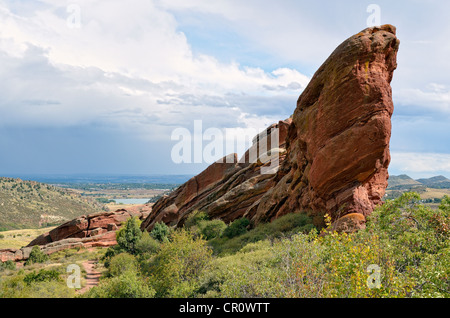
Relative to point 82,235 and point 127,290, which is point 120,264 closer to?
point 127,290

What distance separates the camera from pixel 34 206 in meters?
118

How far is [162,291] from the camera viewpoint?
1797cm

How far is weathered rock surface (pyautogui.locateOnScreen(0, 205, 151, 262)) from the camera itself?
51000 mm

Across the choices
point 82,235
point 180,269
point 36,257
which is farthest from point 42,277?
point 82,235

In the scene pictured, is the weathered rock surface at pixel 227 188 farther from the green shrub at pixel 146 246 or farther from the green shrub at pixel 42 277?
the green shrub at pixel 42 277

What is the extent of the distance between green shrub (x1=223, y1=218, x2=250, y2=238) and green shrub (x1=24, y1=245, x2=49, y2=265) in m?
32.1

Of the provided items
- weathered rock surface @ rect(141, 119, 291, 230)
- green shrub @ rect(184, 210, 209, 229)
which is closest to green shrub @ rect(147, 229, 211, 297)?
weathered rock surface @ rect(141, 119, 291, 230)

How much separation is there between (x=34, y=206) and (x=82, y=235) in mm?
73418

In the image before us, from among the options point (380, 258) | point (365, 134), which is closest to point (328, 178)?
point (365, 134)

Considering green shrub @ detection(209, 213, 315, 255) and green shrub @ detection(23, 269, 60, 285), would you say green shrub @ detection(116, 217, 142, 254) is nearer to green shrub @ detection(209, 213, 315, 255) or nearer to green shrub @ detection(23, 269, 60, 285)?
green shrub @ detection(23, 269, 60, 285)
